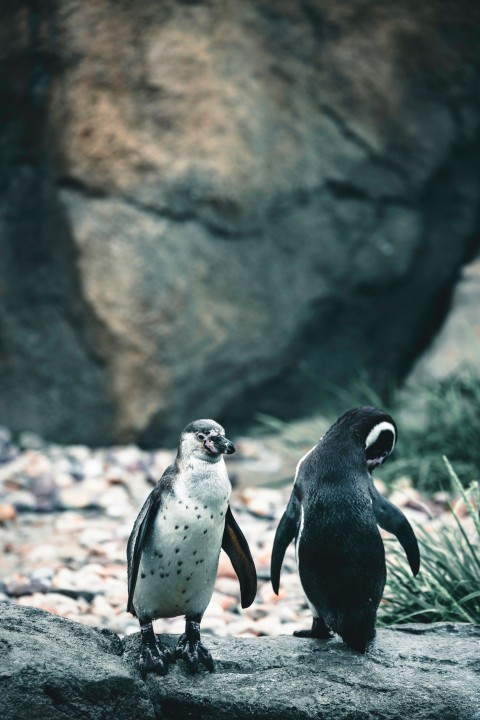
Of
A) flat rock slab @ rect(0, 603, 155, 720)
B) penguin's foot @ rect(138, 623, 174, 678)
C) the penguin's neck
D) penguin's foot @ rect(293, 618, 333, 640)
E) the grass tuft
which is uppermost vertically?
the penguin's neck

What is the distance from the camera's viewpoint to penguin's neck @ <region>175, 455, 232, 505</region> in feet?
8.40

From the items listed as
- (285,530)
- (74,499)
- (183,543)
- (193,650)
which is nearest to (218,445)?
(183,543)

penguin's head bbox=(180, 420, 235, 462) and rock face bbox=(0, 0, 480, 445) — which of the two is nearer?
penguin's head bbox=(180, 420, 235, 462)

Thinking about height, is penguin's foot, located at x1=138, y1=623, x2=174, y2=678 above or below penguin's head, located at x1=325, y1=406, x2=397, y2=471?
below

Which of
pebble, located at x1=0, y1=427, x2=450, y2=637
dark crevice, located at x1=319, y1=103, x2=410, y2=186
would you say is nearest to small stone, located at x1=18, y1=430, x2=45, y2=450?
pebble, located at x1=0, y1=427, x2=450, y2=637

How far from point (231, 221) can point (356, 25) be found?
1389 mm

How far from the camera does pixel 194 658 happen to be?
2549mm

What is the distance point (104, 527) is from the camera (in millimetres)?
4691

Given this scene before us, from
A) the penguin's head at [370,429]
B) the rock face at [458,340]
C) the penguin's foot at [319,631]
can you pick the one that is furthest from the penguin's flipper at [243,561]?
the rock face at [458,340]

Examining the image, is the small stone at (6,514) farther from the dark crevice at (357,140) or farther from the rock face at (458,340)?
the dark crevice at (357,140)

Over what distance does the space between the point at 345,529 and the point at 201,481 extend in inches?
16.0

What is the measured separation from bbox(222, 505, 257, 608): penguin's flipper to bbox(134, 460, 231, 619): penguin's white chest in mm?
165

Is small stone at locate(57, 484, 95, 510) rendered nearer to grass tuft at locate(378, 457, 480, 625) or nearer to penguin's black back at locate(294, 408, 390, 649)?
grass tuft at locate(378, 457, 480, 625)

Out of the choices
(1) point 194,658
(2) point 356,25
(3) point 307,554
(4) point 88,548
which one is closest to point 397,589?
(3) point 307,554
